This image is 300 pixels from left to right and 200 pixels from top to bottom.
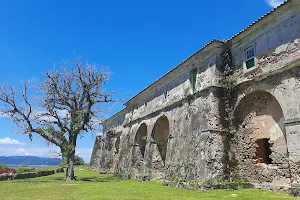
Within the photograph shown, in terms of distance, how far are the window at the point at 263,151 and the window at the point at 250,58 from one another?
3605 mm

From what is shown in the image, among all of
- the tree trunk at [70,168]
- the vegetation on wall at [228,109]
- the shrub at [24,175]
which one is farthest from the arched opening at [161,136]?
the shrub at [24,175]

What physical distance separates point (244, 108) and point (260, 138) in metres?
1.68

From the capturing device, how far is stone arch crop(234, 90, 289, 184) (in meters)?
10.4

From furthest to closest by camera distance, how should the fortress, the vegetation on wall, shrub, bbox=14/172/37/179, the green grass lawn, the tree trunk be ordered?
shrub, bbox=14/172/37/179, the tree trunk, the vegetation on wall, the fortress, the green grass lawn

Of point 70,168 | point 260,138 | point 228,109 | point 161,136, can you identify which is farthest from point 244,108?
point 70,168

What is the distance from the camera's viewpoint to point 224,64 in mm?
13648

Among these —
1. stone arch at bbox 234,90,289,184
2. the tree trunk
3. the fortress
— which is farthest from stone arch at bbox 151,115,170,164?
stone arch at bbox 234,90,289,184

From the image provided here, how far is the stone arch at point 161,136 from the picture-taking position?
766 inches

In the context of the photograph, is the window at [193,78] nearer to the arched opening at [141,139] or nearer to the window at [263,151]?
A: the window at [263,151]

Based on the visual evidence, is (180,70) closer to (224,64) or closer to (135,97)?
(224,64)

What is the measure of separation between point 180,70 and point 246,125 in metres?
6.65

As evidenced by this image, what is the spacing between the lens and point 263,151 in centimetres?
1152

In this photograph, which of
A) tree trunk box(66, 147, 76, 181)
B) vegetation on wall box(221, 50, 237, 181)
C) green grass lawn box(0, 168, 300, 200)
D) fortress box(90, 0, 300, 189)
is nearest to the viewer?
green grass lawn box(0, 168, 300, 200)

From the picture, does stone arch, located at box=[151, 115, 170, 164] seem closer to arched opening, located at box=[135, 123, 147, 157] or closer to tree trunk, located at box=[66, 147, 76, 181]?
arched opening, located at box=[135, 123, 147, 157]
